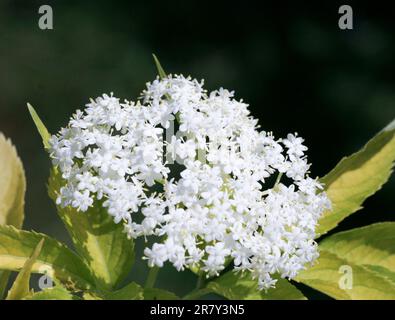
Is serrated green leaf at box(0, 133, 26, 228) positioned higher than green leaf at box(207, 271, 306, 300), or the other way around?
serrated green leaf at box(0, 133, 26, 228)

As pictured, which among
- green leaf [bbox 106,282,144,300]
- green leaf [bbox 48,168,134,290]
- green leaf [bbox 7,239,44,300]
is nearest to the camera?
green leaf [bbox 7,239,44,300]

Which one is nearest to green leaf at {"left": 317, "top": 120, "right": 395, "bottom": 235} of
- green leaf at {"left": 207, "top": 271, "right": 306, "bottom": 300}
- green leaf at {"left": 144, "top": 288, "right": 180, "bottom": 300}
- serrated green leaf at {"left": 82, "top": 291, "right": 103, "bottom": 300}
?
green leaf at {"left": 207, "top": 271, "right": 306, "bottom": 300}

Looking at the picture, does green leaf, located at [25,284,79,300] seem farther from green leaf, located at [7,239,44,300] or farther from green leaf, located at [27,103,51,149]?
green leaf, located at [27,103,51,149]

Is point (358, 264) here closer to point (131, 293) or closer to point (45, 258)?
point (131, 293)

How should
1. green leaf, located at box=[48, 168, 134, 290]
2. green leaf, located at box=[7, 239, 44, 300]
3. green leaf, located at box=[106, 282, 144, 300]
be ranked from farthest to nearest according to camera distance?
1. green leaf, located at box=[48, 168, 134, 290]
2. green leaf, located at box=[106, 282, 144, 300]
3. green leaf, located at box=[7, 239, 44, 300]
